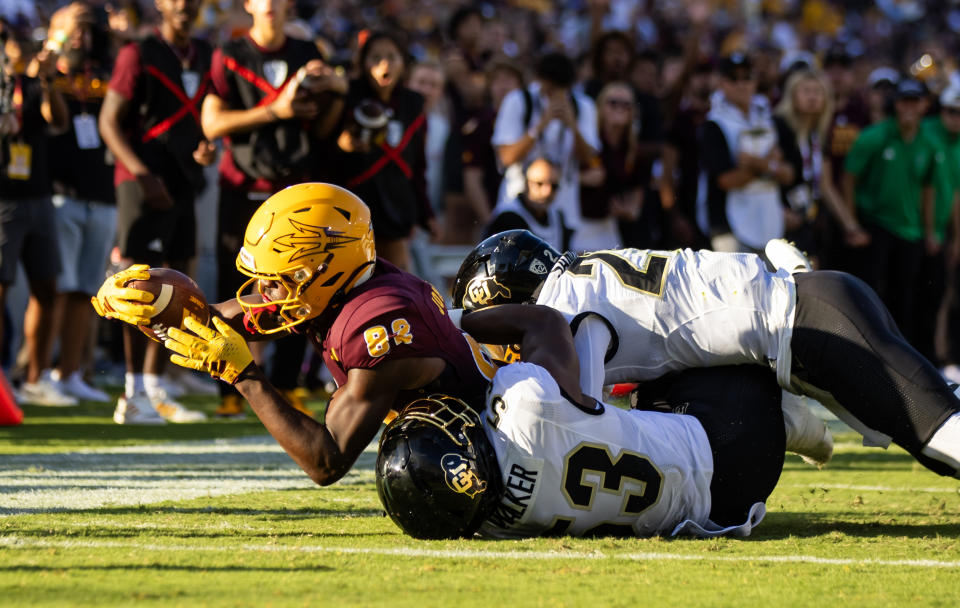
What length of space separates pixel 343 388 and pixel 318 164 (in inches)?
163

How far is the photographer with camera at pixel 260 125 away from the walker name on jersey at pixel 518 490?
11.2ft

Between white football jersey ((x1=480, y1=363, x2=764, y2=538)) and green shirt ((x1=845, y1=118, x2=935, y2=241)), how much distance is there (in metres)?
7.43

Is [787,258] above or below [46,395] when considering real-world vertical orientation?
above

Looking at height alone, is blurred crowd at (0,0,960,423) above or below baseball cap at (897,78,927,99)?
below

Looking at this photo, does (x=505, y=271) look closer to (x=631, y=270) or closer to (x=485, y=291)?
(x=485, y=291)

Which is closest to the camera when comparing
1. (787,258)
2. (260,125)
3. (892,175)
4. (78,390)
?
(787,258)

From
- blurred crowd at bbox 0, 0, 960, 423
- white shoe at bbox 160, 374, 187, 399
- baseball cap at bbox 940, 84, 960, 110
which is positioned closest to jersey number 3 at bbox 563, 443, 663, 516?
blurred crowd at bbox 0, 0, 960, 423

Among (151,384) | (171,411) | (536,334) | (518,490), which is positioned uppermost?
(536,334)

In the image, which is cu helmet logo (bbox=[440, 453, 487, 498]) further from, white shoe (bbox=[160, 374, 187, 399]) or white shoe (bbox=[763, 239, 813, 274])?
white shoe (bbox=[160, 374, 187, 399])

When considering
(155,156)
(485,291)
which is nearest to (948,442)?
(485,291)

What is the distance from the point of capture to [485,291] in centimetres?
498

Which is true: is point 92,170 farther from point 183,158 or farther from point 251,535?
point 251,535

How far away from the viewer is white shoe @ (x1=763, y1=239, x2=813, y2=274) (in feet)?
15.9

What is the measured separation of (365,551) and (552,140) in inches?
233
